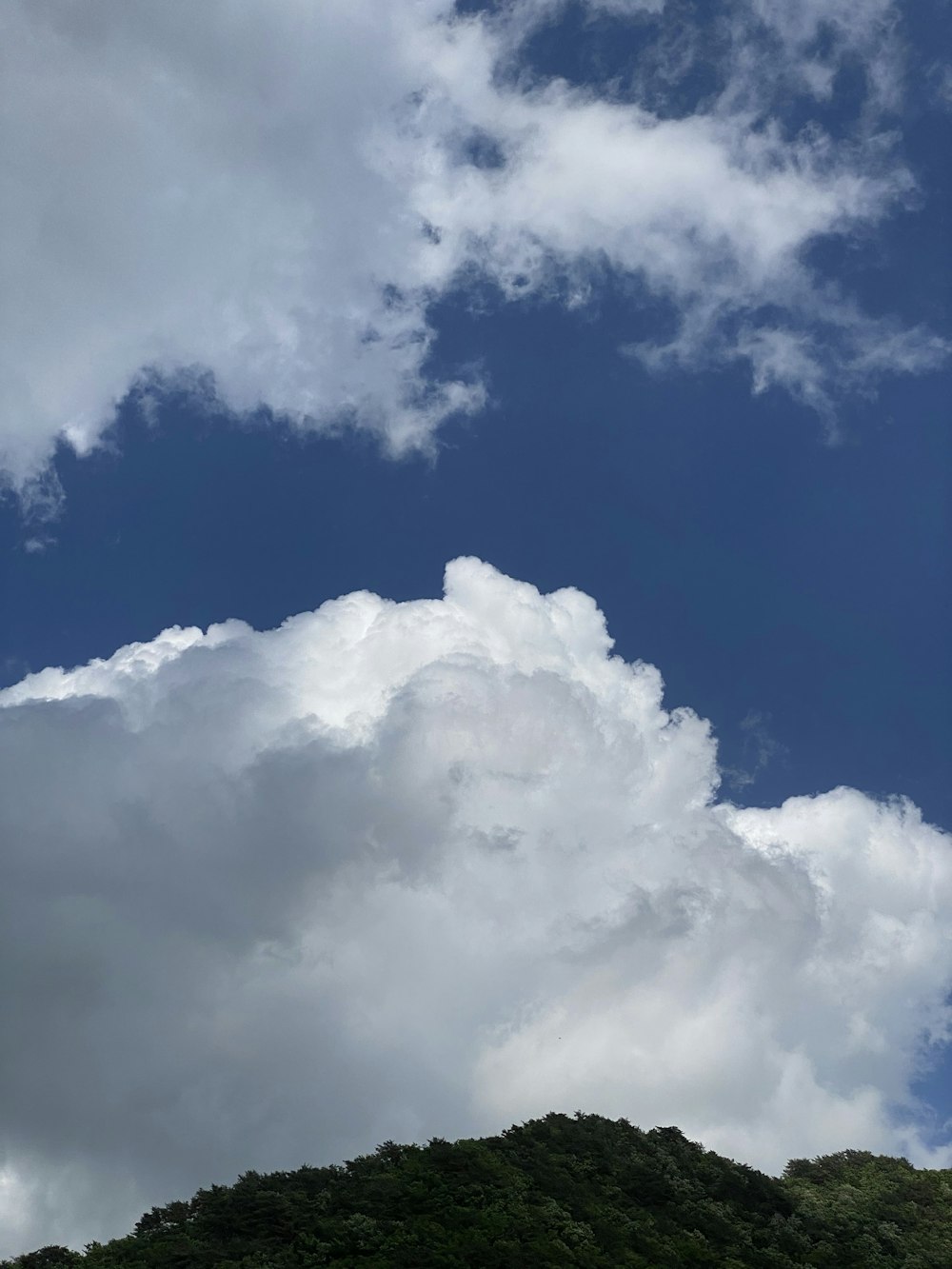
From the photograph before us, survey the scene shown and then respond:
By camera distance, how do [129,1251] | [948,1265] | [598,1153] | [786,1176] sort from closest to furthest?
[129,1251] < [948,1265] < [598,1153] < [786,1176]

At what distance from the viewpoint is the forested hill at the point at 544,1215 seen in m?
51.0

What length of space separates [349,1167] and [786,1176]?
105ft

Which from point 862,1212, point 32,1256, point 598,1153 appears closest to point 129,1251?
point 32,1256

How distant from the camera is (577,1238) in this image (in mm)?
53656

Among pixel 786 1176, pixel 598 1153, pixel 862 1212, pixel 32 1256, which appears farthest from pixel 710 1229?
pixel 32 1256

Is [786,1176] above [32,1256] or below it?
above

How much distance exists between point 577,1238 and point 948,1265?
74.3ft

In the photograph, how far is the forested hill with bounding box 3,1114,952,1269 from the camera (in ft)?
167

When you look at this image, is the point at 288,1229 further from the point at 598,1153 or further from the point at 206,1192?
the point at 598,1153

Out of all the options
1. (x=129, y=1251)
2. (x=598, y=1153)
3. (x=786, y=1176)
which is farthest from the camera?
(x=786, y=1176)

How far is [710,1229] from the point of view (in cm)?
5875

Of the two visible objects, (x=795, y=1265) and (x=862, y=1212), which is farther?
(x=862, y=1212)

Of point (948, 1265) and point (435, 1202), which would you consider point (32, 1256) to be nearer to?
point (435, 1202)

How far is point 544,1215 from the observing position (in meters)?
55.3
